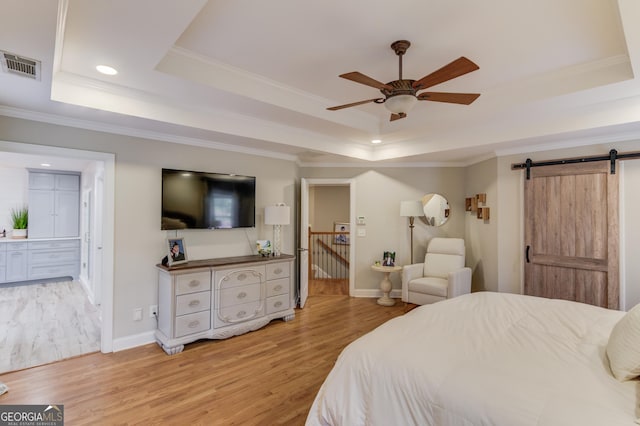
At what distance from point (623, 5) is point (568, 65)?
1.19m

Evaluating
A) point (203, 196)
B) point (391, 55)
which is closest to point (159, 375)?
point (203, 196)

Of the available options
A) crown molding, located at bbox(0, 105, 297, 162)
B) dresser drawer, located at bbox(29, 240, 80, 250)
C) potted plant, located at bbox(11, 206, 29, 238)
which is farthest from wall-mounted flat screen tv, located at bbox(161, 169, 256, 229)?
potted plant, located at bbox(11, 206, 29, 238)

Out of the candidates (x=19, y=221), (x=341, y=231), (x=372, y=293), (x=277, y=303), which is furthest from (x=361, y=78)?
(x=19, y=221)

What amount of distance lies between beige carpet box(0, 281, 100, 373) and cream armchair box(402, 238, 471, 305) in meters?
3.83

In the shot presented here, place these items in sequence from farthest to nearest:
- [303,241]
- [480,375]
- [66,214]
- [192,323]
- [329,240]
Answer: [329,240], [66,214], [303,241], [192,323], [480,375]

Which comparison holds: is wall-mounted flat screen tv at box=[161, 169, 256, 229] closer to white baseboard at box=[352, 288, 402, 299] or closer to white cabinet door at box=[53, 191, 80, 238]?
white baseboard at box=[352, 288, 402, 299]

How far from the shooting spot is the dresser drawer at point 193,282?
10.5ft

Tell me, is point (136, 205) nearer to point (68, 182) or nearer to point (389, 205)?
point (389, 205)

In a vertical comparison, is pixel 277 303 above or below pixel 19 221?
below

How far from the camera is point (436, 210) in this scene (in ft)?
16.8

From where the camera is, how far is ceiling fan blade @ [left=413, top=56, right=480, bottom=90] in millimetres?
1872

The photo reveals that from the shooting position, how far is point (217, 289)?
344cm

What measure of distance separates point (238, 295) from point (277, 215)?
1126 mm

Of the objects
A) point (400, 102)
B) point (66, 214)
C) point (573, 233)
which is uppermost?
point (400, 102)
